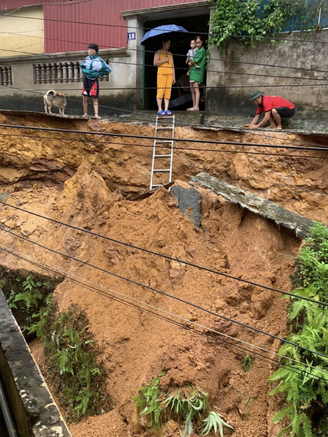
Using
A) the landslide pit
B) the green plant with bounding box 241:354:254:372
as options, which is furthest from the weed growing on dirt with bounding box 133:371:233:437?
the green plant with bounding box 241:354:254:372

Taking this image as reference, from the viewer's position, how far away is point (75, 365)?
5.13 metres

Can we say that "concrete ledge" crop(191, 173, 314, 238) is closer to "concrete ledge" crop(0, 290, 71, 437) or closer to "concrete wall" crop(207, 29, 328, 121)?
"concrete wall" crop(207, 29, 328, 121)

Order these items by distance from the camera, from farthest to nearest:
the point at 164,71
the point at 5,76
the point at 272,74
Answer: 1. the point at 5,76
2. the point at 164,71
3. the point at 272,74

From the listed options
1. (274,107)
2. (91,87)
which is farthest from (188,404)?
(91,87)

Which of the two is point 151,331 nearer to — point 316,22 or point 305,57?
point 305,57

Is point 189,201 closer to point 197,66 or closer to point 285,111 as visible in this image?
point 285,111

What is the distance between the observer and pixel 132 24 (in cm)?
891

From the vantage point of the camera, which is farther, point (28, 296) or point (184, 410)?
point (28, 296)

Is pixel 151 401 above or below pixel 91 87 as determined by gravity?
below

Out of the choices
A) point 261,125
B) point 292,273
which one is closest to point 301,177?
point 261,125

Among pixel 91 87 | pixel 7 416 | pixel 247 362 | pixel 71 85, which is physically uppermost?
pixel 71 85

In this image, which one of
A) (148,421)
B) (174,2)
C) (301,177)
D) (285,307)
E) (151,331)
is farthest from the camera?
(174,2)

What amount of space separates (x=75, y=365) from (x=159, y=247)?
2.20 metres

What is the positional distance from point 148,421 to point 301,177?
15.6 ft
